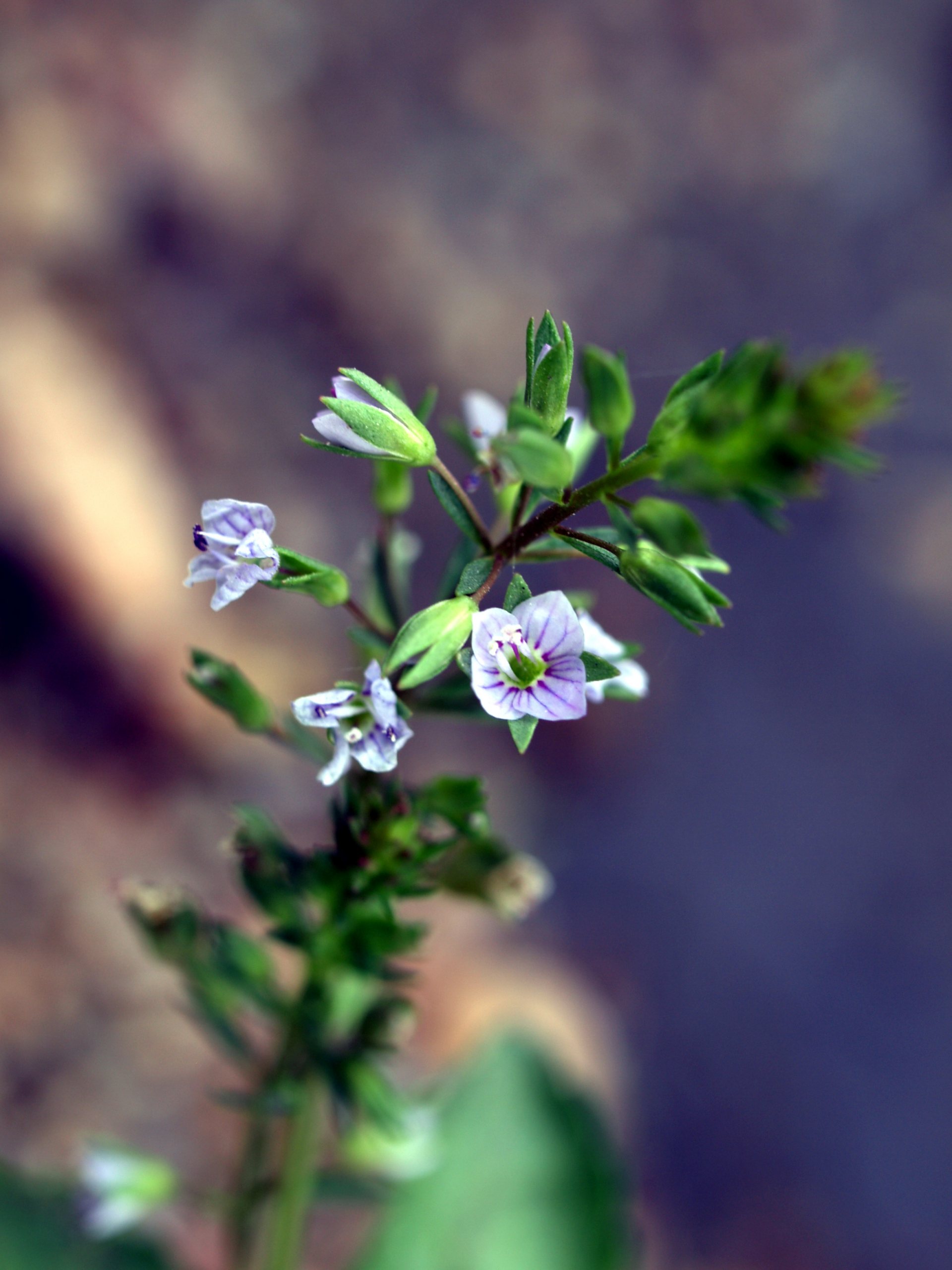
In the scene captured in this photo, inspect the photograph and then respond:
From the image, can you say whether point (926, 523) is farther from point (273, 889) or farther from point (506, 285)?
point (273, 889)

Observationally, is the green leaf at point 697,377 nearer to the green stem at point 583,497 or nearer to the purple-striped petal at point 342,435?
the green stem at point 583,497

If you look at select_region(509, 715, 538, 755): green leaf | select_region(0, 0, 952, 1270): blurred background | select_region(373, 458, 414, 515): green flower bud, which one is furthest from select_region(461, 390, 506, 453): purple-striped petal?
select_region(0, 0, 952, 1270): blurred background

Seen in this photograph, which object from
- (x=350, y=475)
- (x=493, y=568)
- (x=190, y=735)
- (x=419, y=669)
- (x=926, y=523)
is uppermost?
(x=350, y=475)

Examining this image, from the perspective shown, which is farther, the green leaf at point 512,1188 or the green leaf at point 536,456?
the green leaf at point 512,1188

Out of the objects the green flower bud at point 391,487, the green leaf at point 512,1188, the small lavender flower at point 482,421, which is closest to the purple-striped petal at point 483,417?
the small lavender flower at point 482,421

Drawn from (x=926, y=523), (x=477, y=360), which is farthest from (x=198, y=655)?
(x=926, y=523)

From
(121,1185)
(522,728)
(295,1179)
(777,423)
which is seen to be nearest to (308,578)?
(522,728)
